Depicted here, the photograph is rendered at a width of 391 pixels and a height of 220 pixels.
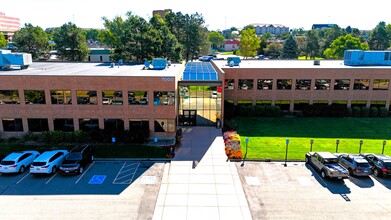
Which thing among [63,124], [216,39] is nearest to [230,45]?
[216,39]

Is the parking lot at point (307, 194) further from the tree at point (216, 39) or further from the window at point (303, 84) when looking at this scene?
the tree at point (216, 39)

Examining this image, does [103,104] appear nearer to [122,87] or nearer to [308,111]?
[122,87]

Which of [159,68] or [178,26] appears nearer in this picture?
[159,68]

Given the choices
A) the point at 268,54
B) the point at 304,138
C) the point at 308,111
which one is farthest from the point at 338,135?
the point at 268,54

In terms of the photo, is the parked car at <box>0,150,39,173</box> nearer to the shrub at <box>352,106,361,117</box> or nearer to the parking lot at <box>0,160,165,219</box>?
the parking lot at <box>0,160,165,219</box>

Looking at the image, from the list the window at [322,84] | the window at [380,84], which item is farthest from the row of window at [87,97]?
the window at [380,84]

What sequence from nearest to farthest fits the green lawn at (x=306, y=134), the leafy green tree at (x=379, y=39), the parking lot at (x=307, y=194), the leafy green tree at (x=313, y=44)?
the parking lot at (x=307, y=194) < the green lawn at (x=306, y=134) < the leafy green tree at (x=379, y=39) < the leafy green tree at (x=313, y=44)

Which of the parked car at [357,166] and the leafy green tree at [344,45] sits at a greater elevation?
the leafy green tree at [344,45]
